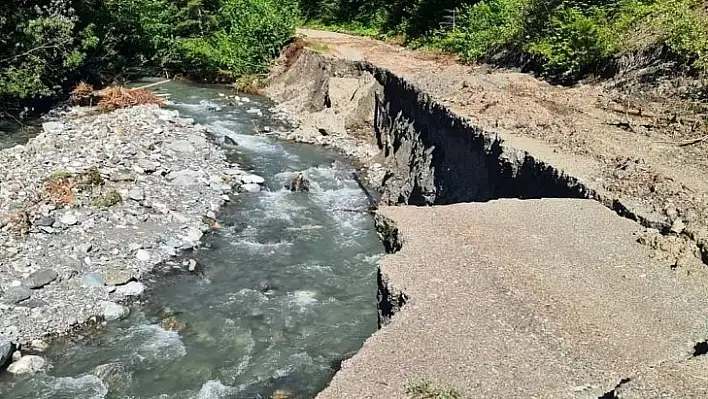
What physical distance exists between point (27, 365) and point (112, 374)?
1.17 meters

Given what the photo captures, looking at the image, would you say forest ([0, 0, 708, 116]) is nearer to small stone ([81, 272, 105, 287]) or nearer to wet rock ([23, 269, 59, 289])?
wet rock ([23, 269, 59, 289])

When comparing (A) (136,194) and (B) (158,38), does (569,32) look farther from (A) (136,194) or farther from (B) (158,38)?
(B) (158,38)

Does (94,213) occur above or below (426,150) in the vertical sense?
below

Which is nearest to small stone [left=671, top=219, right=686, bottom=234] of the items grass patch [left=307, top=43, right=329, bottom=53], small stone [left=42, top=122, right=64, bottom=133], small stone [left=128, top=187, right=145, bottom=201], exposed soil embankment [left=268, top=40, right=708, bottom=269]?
exposed soil embankment [left=268, top=40, right=708, bottom=269]

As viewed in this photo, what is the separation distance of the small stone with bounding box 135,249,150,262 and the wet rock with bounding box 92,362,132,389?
3.16 metres

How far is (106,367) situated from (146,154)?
8617 mm

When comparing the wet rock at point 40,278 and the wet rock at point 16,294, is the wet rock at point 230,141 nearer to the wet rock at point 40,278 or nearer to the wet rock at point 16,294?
the wet rock at point 40,278

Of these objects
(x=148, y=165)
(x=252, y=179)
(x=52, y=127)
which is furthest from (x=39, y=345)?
(x=52, y=127)

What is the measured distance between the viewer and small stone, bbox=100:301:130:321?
10.5 metres

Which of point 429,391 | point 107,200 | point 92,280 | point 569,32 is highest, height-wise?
point 569,32

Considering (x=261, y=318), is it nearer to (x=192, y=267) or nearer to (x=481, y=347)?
(x=192, y=267)

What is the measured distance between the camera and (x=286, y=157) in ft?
63.5

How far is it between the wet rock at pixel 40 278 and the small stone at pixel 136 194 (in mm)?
3331

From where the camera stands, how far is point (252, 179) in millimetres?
16953
